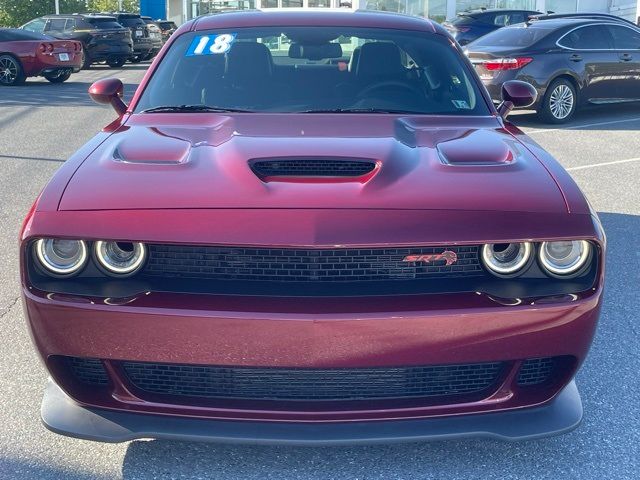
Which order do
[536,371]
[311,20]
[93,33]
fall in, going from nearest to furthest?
1. [536,371]
2. [311,20]
3. [93,33]

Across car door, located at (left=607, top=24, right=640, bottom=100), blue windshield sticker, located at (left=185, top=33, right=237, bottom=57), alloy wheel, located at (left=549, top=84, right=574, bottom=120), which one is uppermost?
blue windshield sticker, located at (left=185, top=33, right=237, bottom=57)

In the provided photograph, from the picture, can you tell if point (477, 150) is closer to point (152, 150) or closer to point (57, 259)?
point (152, 150)

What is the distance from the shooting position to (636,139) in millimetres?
10750

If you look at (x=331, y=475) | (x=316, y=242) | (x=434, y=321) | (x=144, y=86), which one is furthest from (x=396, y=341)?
(x=144, y=86)

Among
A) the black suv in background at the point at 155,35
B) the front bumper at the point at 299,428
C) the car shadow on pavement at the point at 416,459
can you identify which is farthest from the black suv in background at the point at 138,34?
the front bumper at the point at 299,428

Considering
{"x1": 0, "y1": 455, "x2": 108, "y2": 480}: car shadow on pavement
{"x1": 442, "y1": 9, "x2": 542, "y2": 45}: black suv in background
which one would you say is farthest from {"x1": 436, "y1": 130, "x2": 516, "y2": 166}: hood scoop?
{"x1": 442, "y1": 9, "x2": 542, "y2": 45}: black suv in background

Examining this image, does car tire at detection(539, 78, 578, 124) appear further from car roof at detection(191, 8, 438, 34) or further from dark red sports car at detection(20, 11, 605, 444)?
dark red sports car at detection(20, 11, 605, 444)

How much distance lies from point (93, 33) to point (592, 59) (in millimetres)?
14860

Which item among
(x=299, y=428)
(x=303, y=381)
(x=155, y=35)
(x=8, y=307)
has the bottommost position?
(x=155, y=35)

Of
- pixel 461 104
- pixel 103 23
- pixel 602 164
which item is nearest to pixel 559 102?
pixel 602 164

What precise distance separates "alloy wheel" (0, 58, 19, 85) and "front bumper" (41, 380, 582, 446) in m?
→ 17.0

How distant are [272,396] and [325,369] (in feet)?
0.77

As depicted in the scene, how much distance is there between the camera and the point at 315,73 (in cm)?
418

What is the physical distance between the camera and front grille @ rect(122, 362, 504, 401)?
2.73 metres
